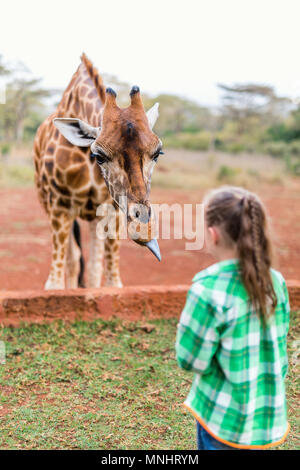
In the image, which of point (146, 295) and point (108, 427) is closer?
point (108, 427)

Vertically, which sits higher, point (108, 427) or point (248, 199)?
point (248, 199)

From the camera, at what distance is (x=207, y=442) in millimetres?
1810

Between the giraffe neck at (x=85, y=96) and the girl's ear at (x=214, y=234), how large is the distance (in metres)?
2.33

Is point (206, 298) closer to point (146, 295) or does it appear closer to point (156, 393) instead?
point (156, 393)

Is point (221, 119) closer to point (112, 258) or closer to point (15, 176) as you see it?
point (15, 176)

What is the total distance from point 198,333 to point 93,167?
2.51 meters

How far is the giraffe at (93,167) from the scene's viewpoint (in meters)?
3.03

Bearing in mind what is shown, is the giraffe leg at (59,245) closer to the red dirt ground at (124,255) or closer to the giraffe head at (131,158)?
the giraffe head at (131,158)

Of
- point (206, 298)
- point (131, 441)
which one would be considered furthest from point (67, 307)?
point (206, 298)

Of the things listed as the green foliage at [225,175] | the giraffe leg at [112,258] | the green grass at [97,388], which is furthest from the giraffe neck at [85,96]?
the green foliage at [225,175]

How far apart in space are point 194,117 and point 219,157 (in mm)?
15360

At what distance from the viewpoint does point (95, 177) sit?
155 inches

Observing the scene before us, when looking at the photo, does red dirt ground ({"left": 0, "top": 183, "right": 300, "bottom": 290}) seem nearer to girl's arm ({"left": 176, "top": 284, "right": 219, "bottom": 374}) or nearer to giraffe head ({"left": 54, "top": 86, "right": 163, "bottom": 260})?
giraffe head ({"left": 54, "top": 86, "right": 163, "bottom": 260})

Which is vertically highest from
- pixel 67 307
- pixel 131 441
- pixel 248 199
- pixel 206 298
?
pixel 248 199
